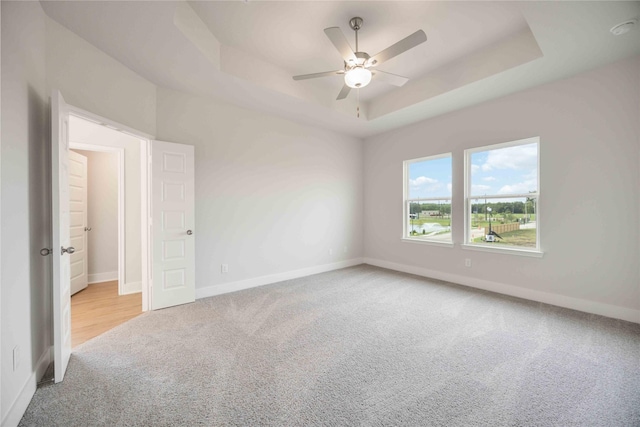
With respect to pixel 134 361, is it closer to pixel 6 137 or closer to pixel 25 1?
pixel 6 137

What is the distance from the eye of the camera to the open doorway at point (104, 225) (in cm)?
353

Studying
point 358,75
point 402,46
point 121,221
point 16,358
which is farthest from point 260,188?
point 16,358

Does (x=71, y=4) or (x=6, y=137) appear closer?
(x=6, y=137)

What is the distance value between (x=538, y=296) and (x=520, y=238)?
2.54 ft

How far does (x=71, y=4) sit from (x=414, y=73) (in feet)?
11.9

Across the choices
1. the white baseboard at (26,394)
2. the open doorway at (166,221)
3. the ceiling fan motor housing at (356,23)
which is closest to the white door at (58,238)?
the white baseboard at (26,394)

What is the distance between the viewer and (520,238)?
3.69 m

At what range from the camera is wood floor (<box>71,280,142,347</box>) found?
2.78 metres

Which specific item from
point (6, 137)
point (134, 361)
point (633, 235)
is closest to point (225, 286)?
point (134, 361)

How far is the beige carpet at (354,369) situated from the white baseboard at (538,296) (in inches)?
6.1

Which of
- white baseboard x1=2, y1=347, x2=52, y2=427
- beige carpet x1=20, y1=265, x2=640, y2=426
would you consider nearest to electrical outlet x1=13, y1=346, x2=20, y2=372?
white baseboard x1=2, y1=347, x2=52, y2=427

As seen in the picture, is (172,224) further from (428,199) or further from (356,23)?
(428,199)

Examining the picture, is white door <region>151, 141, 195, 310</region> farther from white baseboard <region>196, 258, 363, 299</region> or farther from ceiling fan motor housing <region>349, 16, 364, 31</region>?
ceiling fan motor housing <region>349, 16, 364, 31</region>

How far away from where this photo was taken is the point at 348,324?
2832mm
